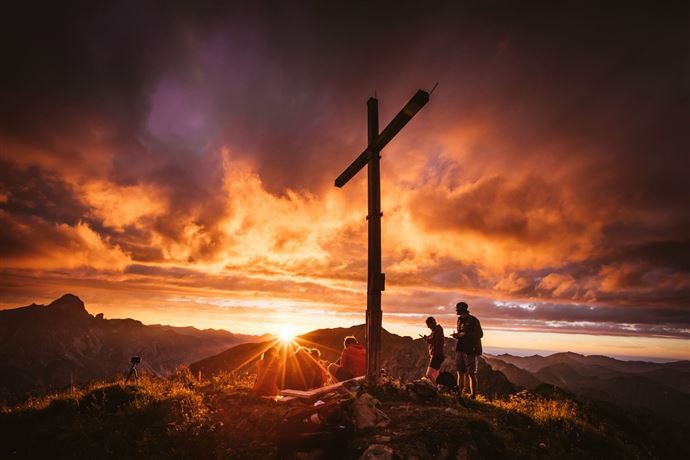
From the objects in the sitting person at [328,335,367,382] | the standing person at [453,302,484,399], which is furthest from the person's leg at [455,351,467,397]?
the sitting person at [328,335,367,382]

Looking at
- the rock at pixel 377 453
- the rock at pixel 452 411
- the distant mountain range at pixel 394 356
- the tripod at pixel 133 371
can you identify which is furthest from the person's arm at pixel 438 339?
the distant mountain range at pixel 394 356

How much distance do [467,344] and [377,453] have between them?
586cm

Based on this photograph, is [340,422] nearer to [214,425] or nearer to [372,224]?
[214,425]

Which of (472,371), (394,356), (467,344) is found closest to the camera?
(472,371)

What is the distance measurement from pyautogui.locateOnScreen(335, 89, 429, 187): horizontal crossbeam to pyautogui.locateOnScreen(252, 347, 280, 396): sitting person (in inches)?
251

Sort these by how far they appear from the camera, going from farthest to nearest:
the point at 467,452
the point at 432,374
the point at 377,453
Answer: the point at 432,374, the point at 467,452, the point at 377,453

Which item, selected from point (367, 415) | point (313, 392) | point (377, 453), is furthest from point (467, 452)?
point (313, 392)

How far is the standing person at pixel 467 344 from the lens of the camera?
1030cm

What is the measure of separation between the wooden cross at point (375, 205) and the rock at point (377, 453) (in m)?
3.25

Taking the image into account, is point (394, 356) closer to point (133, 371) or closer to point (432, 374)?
point (432, 374)

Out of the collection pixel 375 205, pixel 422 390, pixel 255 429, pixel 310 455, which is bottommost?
pixel 310 455

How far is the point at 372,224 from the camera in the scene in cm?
988

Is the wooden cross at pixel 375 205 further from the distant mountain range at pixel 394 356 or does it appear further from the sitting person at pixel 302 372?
the distant mountain range at pixel 394 356

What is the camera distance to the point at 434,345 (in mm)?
11953
